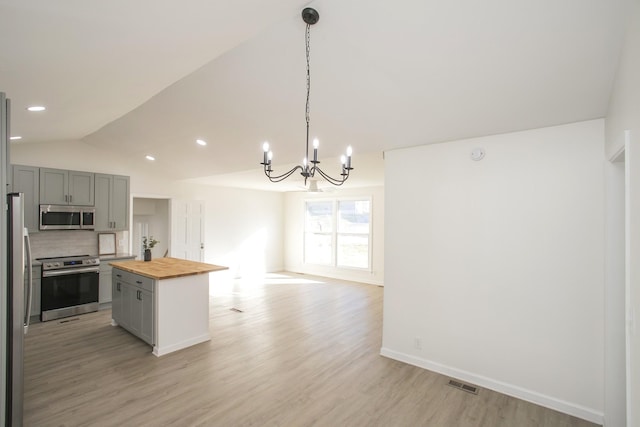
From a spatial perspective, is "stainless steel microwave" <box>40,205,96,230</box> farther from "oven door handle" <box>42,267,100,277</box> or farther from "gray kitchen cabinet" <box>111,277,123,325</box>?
"gray kitchen cabinet" <box>111,277,123,325</box>

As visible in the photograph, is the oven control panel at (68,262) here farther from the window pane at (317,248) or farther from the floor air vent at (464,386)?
the floor air vent at (464,386)

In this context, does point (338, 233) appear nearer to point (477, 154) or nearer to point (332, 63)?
point (477, 154)

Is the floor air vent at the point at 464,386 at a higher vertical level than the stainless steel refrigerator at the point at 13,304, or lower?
lower

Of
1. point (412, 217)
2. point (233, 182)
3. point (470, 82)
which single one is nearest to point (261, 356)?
point (412, 217)

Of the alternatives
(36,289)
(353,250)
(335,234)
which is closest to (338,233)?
(335,234)

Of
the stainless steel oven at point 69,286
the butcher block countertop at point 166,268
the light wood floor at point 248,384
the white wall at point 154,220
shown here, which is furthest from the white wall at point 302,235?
the stainless steel oven at point 69,286

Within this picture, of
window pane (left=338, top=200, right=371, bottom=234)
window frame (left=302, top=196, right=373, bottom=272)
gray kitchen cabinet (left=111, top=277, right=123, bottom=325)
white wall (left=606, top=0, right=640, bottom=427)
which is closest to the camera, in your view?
white wall (left=606, top=0, right=640, bottom=427)

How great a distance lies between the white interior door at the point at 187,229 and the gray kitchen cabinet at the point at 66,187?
5.87 ft

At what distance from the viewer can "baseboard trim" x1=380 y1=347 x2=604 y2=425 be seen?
257 cm

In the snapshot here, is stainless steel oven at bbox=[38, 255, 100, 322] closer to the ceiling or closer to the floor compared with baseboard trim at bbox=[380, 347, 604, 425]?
closer to the ceiling

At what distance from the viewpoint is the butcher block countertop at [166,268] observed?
3.75m

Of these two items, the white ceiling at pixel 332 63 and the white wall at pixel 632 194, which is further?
the white ceiling at pixel 332 63

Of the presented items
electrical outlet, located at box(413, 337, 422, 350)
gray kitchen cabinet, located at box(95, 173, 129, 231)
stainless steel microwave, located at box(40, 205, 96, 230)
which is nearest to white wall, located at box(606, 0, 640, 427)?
electrical outlet, located at box(413, 337, 422, 350)

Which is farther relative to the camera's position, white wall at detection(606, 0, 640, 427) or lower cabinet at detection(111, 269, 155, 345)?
lower cabinet at detection(111, 269, 155, 345)
